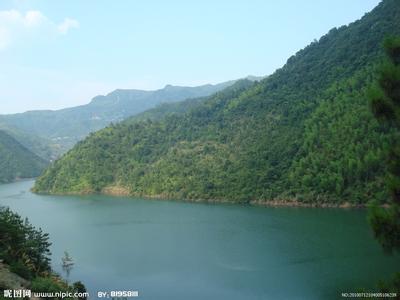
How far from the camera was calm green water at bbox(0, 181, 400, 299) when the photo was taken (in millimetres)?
25312

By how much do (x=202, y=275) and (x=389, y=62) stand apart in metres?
22.8

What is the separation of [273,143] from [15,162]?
87.2 metres

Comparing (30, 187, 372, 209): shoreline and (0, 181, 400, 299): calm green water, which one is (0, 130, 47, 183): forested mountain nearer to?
(30, 187, 372, 209): shoreline

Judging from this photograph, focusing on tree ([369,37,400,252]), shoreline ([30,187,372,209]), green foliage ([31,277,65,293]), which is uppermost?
tree ([369,37,400,252])

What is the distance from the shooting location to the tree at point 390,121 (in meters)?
6.57

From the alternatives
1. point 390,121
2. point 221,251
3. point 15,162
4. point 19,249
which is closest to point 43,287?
point 19,249

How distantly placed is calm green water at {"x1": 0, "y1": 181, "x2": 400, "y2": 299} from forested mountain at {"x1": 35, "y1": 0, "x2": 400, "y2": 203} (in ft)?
19.9

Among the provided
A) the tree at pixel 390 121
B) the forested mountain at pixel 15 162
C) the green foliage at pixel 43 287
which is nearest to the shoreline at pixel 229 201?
the green foliage at pixel 43 287

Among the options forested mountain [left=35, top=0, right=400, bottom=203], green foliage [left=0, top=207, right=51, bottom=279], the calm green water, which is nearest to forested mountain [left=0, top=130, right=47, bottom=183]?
forested mountain [left=35, top=0, right=400, bottom=203]

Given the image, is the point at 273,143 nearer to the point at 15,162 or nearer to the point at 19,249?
the point at 19,249

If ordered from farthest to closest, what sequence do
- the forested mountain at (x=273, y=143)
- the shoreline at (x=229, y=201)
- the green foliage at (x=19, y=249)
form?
the forested mountain at (x=273, y=143) → the shoreline at (x=229, y=201) → the green foliage at (x=19, y=249)

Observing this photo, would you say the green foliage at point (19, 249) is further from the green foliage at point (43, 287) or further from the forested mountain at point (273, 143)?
the forested mountain at point (273, 143)

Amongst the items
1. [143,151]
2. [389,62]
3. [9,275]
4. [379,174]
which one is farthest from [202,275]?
[143,151]

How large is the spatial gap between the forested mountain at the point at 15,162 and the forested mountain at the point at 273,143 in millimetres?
37562
